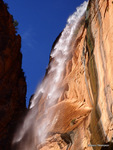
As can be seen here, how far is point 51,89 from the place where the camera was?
23875 mm

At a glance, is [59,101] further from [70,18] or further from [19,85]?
[70,18]

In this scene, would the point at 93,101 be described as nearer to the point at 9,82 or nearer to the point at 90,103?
the point at 90,103

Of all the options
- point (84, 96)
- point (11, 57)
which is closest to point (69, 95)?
point (84, 96)

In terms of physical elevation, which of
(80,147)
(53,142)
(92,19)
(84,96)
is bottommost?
(80,147)

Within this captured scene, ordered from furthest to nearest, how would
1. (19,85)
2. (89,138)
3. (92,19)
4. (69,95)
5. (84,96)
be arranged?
(19,85)
(69,95)
(84,96)
(92,19)
(89,138)

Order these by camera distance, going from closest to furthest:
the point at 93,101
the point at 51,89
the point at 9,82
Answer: the point at 93,101 → the point at 51,89 → the point at 9,82

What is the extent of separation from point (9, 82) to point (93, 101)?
1413 centimetres

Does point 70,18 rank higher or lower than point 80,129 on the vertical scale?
higher

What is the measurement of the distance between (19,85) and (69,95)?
10081mm

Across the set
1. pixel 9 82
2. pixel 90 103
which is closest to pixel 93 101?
pixel 90 103

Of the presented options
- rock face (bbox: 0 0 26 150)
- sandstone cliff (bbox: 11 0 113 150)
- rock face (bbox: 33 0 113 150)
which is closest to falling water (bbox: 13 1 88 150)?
sandstone cliff (bbox: 11 0 113 150)

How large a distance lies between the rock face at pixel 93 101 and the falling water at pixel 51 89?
2.16 metres

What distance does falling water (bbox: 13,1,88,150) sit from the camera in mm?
18500

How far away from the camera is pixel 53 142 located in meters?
14.0
